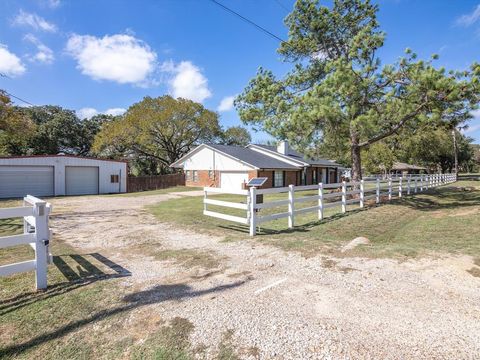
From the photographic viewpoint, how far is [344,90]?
1207cm

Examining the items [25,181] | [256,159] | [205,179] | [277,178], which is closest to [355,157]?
[277,178]

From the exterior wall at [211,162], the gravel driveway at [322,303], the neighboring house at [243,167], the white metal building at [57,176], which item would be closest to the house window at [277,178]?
the neighboring house at [243,167]

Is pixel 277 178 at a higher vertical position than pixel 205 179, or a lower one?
higher

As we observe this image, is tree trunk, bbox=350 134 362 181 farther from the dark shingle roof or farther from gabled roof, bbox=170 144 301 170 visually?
the dark shingle roof

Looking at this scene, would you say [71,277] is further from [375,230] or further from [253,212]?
[375,230]

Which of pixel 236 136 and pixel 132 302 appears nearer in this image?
pixel 132 302

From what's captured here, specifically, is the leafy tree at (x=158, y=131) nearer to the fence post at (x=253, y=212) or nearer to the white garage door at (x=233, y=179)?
the white garage door at (x=233, y=179)

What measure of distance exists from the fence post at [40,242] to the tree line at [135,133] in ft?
110

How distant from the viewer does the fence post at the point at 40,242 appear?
4.19 metres

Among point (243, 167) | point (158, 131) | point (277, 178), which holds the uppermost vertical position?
point (158, 131)

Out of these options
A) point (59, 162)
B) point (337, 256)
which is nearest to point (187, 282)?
point (337, 256)

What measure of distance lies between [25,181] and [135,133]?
55.3ft

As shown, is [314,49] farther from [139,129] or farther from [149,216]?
[139,129]

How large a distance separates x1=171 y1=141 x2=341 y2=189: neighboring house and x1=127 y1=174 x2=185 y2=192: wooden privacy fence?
1234mm
